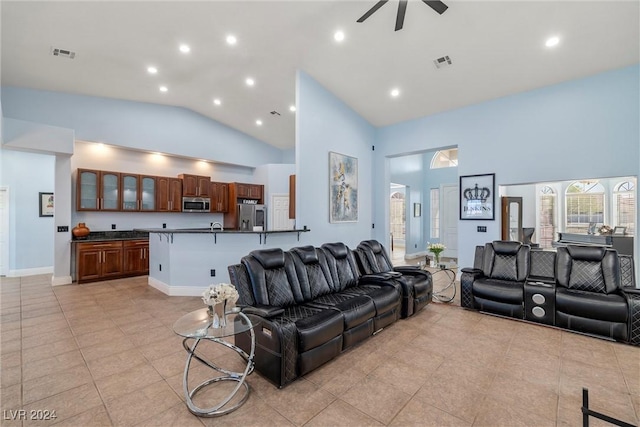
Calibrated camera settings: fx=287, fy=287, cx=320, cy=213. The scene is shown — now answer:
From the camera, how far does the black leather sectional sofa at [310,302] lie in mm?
2416

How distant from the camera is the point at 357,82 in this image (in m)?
5.55

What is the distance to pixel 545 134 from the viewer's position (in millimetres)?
5152

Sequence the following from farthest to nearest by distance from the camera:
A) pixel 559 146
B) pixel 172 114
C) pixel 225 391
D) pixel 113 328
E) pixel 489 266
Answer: pixel 172 114 → pixel 559 146 → pixel 489 266 → pixel 113 328 → pixel 225 391

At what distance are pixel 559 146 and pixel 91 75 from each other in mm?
8488

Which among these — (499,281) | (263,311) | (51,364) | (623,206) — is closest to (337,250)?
(263,311)

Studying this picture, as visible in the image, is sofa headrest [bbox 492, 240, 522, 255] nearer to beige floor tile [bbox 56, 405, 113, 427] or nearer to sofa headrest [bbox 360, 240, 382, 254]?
sofa headrest [bbox 360, 240, 382, 254]

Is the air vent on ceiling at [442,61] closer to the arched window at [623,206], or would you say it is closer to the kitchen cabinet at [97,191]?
the arched window at [623,206]

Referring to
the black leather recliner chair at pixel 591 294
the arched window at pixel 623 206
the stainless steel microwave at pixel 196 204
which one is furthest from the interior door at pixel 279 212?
the arched window at pixel 623 206

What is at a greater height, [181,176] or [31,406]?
[181,176]

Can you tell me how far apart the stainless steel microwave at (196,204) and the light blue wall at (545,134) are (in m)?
5.48

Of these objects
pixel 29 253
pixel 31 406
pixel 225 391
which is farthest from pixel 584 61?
pixel 29 253

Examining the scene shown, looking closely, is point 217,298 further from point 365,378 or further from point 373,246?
point 373,246

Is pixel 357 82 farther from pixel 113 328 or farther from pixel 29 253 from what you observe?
pixel 29 253

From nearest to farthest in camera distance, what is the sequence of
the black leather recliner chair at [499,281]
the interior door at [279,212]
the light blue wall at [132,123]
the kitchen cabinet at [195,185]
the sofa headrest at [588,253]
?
the sofa headrest at [588,253] → the black leather recliner chair at [499,281] → the light blue wall at [132,123] → the kitchen cabinet at [195,185] → the interior door at [279,212]
